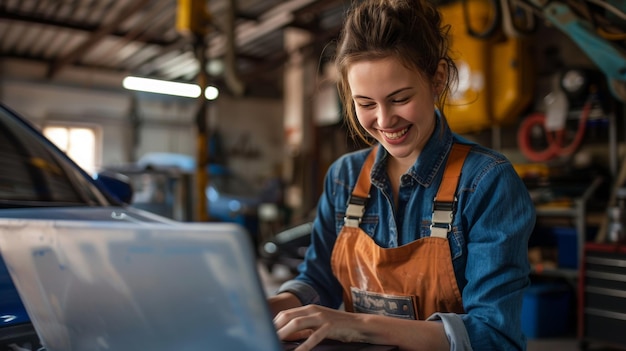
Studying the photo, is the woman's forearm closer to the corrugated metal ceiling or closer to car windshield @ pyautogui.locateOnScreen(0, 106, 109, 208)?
car windshield @ pyautogui.locateOnScreen(0, 106, 109, 208)

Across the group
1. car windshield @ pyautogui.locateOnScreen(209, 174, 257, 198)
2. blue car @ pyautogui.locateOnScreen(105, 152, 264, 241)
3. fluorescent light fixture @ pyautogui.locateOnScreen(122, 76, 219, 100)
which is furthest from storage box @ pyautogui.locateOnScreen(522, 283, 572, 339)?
car windshield @ pyautogui.locateOnScreen(209, 174, 257, 198)

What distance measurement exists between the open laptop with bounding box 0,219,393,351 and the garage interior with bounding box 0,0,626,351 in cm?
83

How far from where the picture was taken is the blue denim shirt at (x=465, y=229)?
877mm

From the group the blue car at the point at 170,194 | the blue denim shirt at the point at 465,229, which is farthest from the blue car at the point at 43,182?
the blue car at the point at 170,194

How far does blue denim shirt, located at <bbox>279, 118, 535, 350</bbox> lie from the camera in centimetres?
88

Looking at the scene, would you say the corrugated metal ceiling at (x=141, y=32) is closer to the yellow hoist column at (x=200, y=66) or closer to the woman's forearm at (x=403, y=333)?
the yellow hoist column at (x=200, y=66)

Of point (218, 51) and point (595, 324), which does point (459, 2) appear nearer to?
point (595, 324)

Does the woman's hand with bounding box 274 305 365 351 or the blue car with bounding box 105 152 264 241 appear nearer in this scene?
the woman's hand with bounding box 274 305 365 351

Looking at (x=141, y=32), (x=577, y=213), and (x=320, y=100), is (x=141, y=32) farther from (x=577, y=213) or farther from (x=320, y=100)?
(x=577, y=213)

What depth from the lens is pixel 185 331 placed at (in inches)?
20.7

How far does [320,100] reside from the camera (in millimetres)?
8133

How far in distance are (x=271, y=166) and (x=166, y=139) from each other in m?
2.65

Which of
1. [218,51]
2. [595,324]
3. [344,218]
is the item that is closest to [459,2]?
[595,324]

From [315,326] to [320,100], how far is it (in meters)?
7.54
